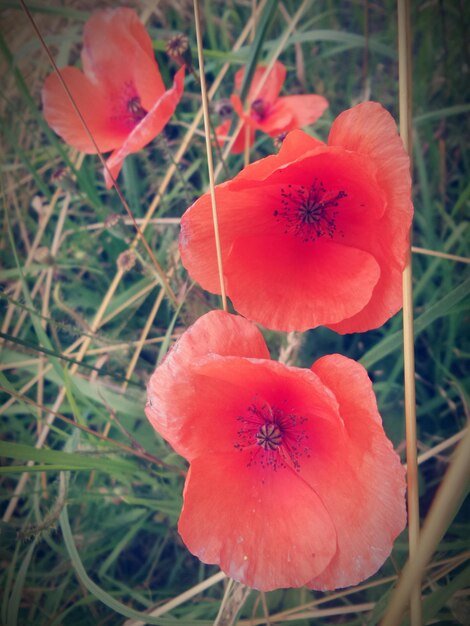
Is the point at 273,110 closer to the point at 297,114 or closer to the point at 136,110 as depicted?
the point at 297,114

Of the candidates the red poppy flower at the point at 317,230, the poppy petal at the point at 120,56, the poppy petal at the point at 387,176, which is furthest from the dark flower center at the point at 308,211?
the poppy petal at the point at 120,56

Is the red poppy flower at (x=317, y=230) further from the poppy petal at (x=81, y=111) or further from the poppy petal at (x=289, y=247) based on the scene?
the poppy petal at (x=81, y=111)

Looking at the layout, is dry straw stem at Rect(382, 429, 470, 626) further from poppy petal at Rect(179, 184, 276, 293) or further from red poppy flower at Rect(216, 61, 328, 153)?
red poppy flower at Rect(216, 61, 328, 153)

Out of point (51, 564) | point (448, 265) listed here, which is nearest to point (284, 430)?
point (448, 265)

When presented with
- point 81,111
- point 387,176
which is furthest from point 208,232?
point 81,111

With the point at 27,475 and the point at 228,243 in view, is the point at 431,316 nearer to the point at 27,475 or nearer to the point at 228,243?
the point at 228,243
